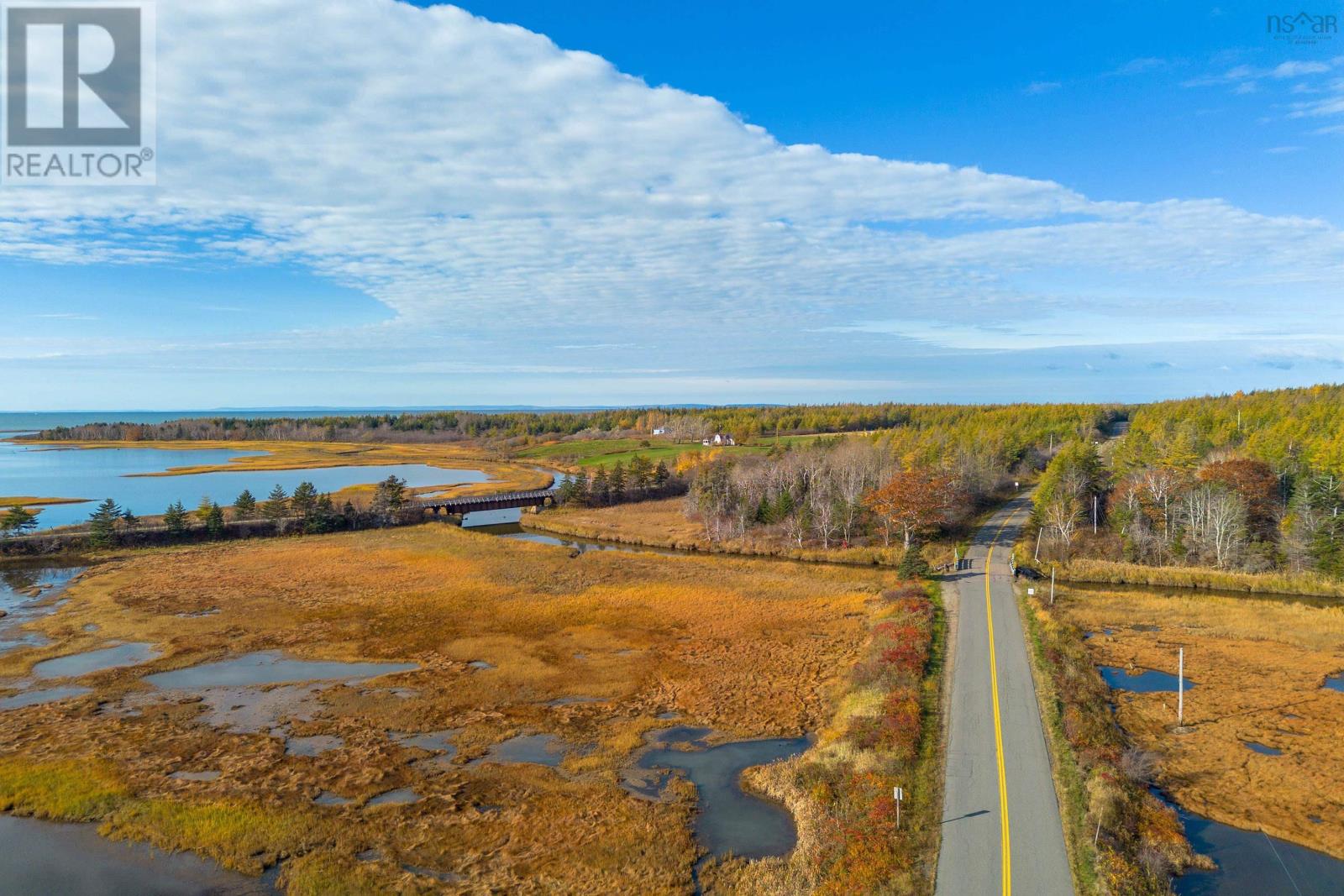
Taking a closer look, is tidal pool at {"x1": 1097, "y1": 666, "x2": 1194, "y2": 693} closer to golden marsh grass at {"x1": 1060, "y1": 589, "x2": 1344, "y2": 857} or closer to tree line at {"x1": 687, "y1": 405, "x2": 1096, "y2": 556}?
golden marsh grass at {"x1": 1060, "y1": 589, "x2": 1344, "y2": 857}

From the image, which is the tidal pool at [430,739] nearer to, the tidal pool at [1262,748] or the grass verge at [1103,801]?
the grass verge at [1103,801]

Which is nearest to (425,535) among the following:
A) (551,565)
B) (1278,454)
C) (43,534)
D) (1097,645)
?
(551,565)

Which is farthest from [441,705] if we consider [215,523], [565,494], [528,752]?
[565,494]

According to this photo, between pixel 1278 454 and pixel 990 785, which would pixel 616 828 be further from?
pixel 1278 454

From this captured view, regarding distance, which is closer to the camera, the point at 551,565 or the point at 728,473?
the point at 551,565

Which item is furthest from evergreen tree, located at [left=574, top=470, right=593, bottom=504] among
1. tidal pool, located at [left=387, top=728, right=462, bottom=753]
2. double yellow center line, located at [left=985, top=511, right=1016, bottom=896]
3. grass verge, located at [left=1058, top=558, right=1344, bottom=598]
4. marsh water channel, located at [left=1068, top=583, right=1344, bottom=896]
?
marsh water channel, located at [left=1068, top=583, right=1344, bottom=896]

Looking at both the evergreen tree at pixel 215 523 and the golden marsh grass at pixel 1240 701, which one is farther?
the evergreen tree at pixel 215 523

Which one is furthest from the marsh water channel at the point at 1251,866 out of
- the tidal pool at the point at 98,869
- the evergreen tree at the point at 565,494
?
the evergreen tree at the point at 565,494
